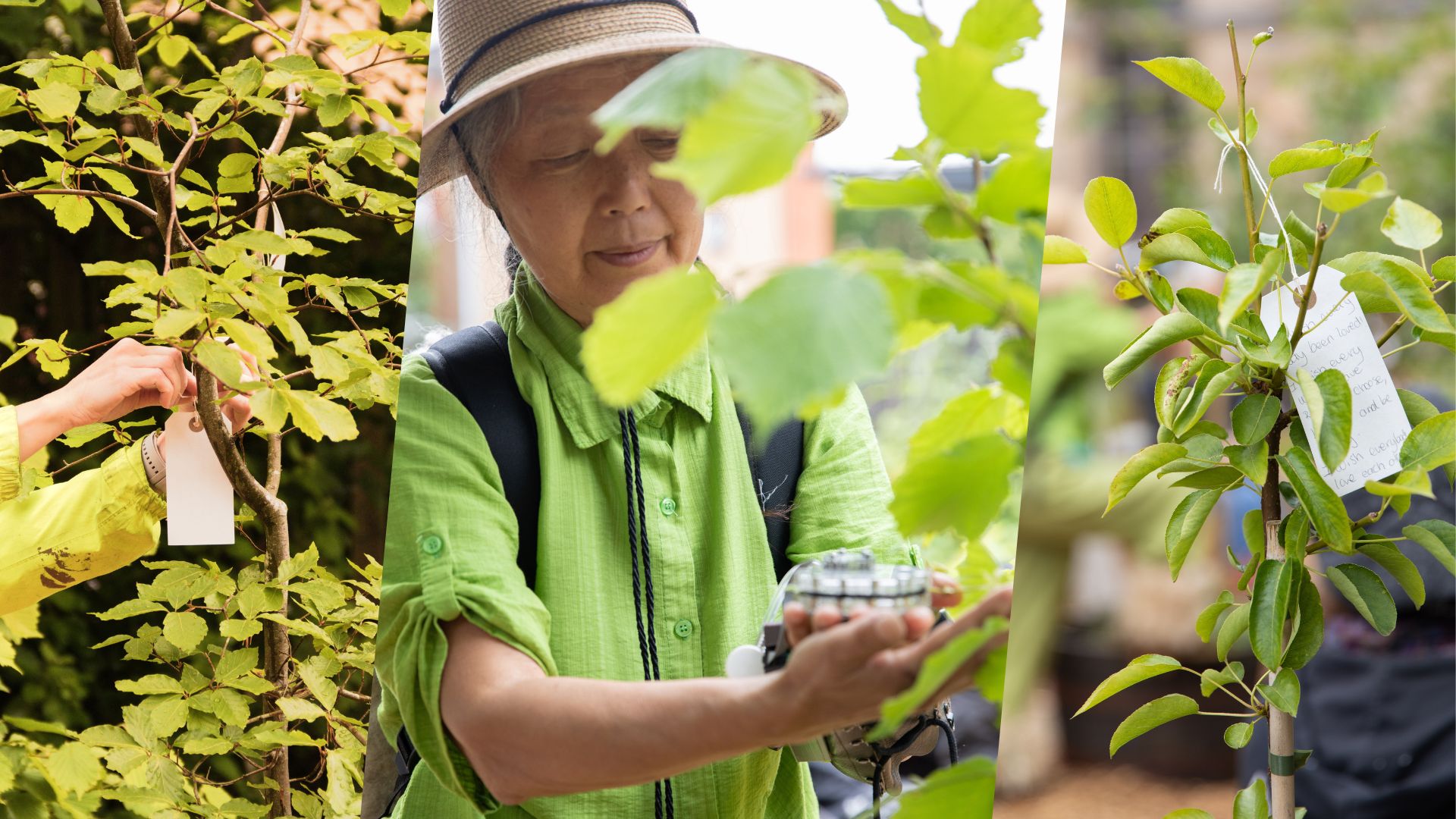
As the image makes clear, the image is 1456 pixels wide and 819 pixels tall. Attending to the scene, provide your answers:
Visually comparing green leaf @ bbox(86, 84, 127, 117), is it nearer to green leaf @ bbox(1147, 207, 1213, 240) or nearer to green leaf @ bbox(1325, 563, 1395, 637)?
green leaf @ bbox(1147, 207, 1213, 240)

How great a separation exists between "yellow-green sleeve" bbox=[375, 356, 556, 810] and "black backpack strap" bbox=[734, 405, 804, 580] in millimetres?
151

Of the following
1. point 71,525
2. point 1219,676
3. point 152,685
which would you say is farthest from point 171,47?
point 1219,676

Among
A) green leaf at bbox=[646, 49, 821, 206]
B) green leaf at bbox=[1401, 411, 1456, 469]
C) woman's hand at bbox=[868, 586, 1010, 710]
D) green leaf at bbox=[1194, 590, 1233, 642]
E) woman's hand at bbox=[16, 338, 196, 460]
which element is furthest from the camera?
woman's hand at bbox=[16, 338, 196, 460]

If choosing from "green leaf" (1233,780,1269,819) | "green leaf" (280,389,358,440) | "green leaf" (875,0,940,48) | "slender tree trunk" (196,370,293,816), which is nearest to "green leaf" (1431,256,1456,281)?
"green leaf" (1233,780,1269,819)

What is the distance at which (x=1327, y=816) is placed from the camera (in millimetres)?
2035

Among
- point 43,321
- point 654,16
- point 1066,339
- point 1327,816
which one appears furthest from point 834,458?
point 1327,816

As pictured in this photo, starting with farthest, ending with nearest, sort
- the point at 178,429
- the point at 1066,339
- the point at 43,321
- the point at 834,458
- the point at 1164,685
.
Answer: the point at 1164,685 < the point at 43,321 < the point at 178,429 < the point at 834,458 < the point at 1066,339

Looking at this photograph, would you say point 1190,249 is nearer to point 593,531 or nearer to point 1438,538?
point 1438,538

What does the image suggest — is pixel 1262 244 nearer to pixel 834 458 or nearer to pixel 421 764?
pixel 834 458

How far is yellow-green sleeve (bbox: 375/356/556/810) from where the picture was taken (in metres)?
0.65

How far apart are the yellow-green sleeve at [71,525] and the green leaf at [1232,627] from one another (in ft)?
2.74

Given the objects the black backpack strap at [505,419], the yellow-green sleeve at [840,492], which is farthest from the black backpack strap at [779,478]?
the black backpack strap at [505,419]

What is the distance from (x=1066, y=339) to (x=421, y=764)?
0.49 metres

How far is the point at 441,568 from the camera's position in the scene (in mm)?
665
